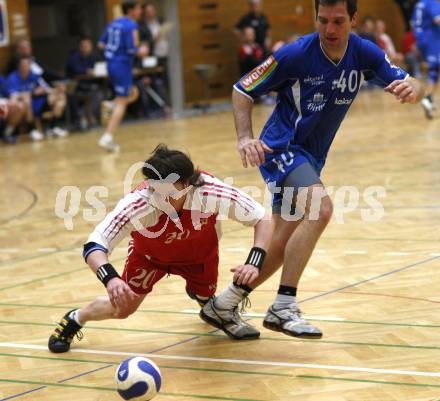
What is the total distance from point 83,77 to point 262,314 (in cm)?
1333

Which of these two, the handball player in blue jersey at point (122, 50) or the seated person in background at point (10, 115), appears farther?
the seated person in background at point (10, 115)

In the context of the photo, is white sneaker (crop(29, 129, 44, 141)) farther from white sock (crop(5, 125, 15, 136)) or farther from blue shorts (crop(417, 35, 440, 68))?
blue shorts (crop(417, 35, 440, 68))

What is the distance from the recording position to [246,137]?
5.31m

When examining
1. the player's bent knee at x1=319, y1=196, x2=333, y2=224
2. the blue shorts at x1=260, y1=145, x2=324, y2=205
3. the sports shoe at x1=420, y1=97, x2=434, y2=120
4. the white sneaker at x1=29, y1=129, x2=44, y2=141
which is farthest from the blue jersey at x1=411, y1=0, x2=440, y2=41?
the player's bent knee at x1=319, y1=196, x2=333, y2=224

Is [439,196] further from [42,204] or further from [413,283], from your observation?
[42,204]

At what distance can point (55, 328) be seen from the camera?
18.7ft

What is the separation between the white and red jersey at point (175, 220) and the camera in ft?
16.8

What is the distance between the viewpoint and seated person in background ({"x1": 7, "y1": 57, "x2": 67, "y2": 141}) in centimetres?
1703

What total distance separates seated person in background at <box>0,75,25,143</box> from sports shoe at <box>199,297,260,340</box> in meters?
11.9

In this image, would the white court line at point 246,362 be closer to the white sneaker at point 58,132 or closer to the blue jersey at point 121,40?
the blue jersey at point 121,40

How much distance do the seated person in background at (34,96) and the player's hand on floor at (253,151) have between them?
12301 mm

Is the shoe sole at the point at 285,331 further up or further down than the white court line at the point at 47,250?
further up

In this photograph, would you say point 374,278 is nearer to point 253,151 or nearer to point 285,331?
point 285,331

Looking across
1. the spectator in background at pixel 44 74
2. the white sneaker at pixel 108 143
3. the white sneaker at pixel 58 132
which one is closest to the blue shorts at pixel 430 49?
the white sneaker at pixel 108 143
